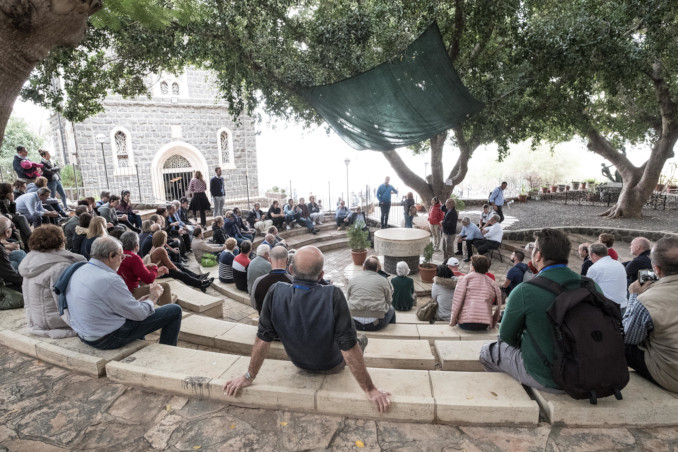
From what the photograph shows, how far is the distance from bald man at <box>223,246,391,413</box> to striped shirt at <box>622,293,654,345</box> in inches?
63.3

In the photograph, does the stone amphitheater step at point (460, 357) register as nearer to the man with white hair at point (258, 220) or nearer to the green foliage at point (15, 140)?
the man with white hair at point (258, 220)

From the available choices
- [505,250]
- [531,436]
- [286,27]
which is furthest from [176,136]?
[531,436]

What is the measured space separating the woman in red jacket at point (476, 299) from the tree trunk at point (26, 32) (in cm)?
431

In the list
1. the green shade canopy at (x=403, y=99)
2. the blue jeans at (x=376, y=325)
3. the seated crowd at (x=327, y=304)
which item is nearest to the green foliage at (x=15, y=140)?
the green shade canopy at (x=403, y=99)

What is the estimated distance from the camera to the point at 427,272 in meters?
7.83

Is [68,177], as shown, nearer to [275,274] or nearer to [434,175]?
[434,175]

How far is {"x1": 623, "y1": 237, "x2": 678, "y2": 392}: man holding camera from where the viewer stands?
2.29 metres

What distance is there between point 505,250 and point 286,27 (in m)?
8.34

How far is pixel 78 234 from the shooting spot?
17.2 feet

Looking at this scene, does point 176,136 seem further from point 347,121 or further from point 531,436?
point 531,436

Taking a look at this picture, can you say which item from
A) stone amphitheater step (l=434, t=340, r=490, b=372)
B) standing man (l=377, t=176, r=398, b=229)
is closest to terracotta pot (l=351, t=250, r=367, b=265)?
standing man (l=377, t=176, r=398, b=229)

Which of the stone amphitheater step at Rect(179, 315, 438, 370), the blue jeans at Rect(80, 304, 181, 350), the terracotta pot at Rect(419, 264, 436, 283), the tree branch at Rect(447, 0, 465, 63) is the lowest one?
the terracotta pot at Rect(419, 264, 436, 283)

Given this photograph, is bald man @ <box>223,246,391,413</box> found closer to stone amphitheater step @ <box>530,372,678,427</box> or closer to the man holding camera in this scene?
stone amphitheater step @ <box>530,372,678,427</box>

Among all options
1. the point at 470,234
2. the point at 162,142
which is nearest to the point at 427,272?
the point at 470,234
